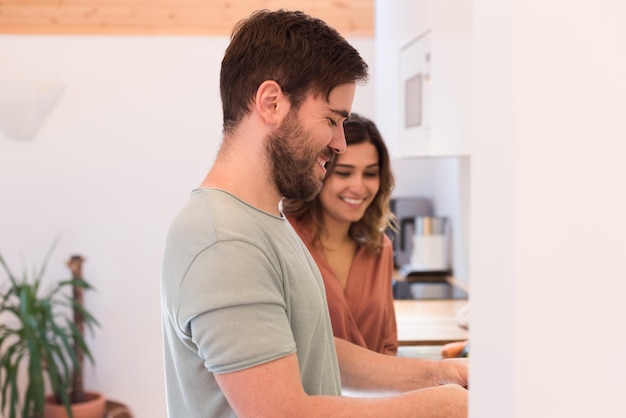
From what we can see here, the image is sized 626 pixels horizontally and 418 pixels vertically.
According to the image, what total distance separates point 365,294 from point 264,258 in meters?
1.12

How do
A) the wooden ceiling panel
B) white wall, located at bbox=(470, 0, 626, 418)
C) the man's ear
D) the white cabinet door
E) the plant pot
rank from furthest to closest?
1. the wooden ceiling panel
2. the plant pot
3. the white cabinet door
4. the man's ear
5. white wall, located at bbox=(470, 0, 626, 418)

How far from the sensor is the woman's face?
84.0 inches

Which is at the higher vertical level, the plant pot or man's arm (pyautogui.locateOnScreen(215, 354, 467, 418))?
man's arm (pyautogui.locateOnScreen(215, 354, 467, 418))

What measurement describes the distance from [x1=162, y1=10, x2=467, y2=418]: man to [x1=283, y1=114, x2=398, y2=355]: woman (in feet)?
2.85

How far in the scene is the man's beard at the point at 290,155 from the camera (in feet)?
3.81

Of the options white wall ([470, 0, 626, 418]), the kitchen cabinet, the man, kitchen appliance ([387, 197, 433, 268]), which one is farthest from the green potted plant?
white wall ([470, 0, 626, 418])

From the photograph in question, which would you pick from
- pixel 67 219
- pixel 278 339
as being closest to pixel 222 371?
pixel 278 339

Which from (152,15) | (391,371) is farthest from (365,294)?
(152,15)

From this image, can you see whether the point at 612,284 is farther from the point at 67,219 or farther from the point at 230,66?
the point at 67,219

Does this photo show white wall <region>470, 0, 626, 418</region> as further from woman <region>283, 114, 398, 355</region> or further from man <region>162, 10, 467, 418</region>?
woman <region>283, 114, 398, 355</region>

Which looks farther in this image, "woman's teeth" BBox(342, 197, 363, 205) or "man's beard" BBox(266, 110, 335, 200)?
"woman's teeth" BBox(342, 197, 363, 205)

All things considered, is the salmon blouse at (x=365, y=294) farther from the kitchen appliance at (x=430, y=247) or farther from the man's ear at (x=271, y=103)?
the kitchen appliance at (x=430, y=247)

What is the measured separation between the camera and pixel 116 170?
452 cm

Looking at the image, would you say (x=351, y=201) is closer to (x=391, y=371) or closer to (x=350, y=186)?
(x=350, y=186)
